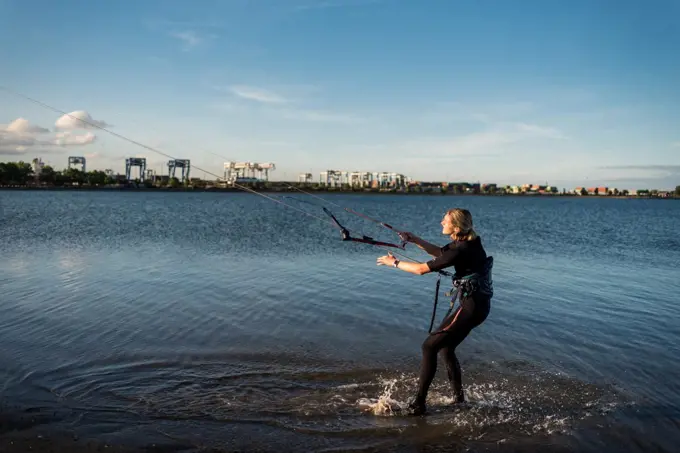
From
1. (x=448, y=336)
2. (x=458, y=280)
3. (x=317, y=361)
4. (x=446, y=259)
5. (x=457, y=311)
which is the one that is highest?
(x=446, y=259)

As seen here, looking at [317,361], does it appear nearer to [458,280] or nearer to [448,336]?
[448,336]

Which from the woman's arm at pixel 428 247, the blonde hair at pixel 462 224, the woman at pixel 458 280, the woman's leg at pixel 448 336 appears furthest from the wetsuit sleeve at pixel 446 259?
the woman's leg at pixel 448 336

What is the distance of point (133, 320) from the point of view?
11.5 m

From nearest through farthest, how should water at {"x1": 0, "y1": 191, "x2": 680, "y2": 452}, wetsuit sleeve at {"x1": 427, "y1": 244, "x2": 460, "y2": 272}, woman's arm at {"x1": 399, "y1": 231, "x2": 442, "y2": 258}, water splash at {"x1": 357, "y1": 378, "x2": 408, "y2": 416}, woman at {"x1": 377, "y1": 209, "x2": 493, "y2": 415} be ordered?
water at {"x1": 0, "y1": 191, "x2": 680, "y2": 452} < wetsuit sleeve at {"x1": 427, "y1": 244, "x2": 460, "y2": 272} < woman at {"x1": 377, "y1": 209, "x2": 493, "y2": 415} < water splash at {"x1": 357, "y1": 378, "x2": 408, "y2": 416} < woman's arm at {"x1": 399, "y1": 231, "x2": 442, "y2": 258}

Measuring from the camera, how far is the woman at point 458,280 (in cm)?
697

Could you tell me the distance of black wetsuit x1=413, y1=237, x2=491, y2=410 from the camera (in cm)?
693

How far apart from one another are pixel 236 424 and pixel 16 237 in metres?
27.2

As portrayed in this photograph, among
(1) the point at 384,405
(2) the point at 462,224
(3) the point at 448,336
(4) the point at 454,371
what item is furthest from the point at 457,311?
(1) the point at 384,405

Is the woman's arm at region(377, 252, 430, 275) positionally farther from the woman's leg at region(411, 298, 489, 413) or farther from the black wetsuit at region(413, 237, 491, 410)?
the woman's leg at region(411, 298, 489, 413)

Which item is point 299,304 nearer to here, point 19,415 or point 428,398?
point 428,398

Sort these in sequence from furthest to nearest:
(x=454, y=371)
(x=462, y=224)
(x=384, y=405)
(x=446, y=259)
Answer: (x=454, y=371) → (x=384, y=405) → (x=462, y=224) → (x=446, y=259)

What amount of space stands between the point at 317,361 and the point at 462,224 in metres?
3.95

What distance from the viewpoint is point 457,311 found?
722 centimetres

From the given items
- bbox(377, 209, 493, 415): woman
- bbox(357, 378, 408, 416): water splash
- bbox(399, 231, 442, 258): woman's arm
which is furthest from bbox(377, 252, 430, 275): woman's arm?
bbox(357, 378, 408, 416): water splash
